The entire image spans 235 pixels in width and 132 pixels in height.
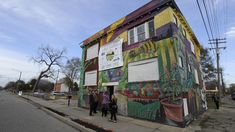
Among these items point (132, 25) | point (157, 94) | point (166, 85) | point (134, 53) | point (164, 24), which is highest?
point (132, 25)

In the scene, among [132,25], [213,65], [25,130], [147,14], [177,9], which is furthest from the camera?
[213,65]

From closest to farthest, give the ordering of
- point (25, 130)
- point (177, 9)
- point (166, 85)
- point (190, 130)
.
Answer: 1. point (25, 130)
2. point (190, 130)
3. point (166, 85)
4. point (177, 9)

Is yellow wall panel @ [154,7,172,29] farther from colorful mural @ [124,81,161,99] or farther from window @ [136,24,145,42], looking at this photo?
colorful mural @ [124,81,161,99]

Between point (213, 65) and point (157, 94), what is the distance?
2719 centimetres

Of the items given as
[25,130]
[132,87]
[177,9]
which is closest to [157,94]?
[132,87]

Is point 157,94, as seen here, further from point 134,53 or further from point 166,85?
point 134,53

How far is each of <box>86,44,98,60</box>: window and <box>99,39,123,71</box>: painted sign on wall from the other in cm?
128

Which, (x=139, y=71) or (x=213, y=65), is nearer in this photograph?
(x=139, y=71)

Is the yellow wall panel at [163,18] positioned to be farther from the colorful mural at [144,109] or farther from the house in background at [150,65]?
the colorful mural at [144,109]

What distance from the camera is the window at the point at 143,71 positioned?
30.8ft

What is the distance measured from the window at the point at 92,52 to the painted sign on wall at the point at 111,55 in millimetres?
1277

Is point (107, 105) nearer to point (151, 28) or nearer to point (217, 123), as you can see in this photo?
point (151, 28)

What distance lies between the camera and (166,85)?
27.9 ft

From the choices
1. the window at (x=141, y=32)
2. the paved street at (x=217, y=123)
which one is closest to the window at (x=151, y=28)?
the window at (x=141, y=32)
